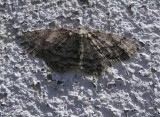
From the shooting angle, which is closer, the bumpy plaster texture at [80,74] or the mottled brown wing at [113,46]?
the bumpy plaster texture at [80,74]

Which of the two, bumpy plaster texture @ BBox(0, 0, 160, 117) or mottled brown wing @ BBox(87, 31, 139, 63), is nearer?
bumpy plaster texture @ BBox(0, 0, 160, 117)

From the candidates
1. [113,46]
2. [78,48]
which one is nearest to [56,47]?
[78,48]

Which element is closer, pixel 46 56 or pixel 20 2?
pixel 46 56

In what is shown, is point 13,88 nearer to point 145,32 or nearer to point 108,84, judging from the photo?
point 108,84

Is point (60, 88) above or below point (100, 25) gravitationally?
below

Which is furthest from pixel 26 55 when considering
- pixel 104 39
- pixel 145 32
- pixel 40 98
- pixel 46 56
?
pixel 145 32
